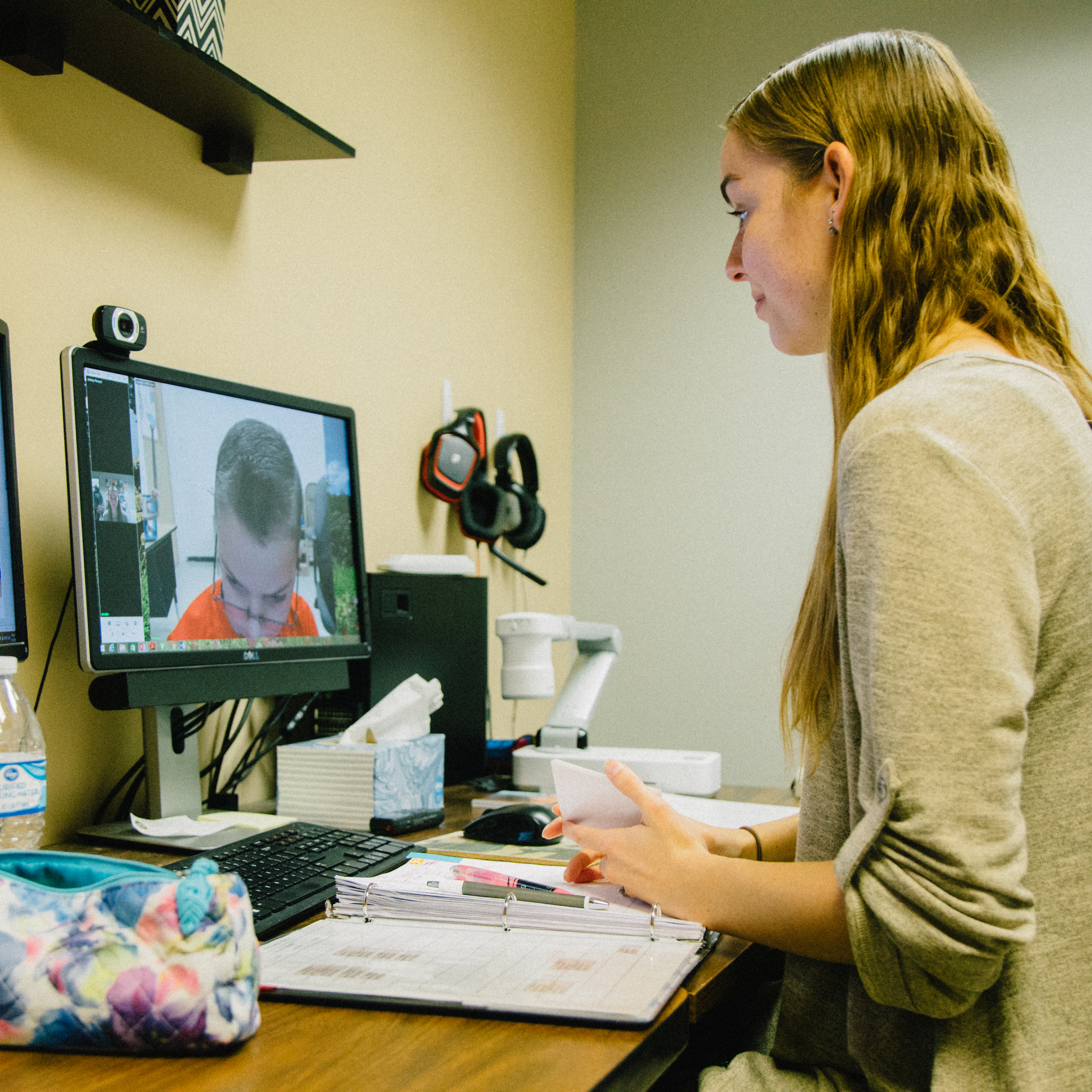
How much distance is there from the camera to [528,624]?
1.58m

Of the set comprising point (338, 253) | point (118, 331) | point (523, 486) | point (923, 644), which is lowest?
point (923, 644)

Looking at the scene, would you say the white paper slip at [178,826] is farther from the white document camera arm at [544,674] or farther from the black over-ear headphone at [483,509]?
the black over-ear headphone at [483,509]

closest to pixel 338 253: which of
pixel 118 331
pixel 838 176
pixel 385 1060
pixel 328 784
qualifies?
pixel 118 331

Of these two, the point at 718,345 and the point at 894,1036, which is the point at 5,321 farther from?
the point at 718,345

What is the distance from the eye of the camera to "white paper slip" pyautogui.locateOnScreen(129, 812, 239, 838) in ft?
3.58

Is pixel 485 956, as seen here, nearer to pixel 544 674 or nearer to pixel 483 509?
pixel 544 674

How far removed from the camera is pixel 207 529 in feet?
3.78

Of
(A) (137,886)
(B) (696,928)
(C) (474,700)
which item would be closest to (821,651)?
(B) (696,928)

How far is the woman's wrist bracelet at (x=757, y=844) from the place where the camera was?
39.8 inches

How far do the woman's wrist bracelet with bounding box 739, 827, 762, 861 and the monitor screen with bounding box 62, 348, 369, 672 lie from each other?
60 cm

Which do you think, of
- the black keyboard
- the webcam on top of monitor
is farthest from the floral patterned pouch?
the webcam on top of monitor

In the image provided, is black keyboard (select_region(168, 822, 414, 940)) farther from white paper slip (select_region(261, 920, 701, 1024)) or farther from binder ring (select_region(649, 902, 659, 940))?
binder ring (select_region(649, 902, 659, 940))

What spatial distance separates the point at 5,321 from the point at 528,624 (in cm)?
84

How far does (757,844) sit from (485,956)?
0.38 metres
